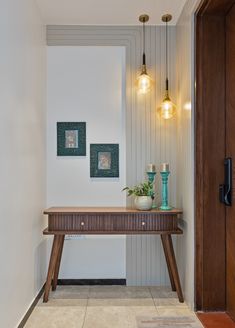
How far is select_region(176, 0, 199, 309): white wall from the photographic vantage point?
262cm

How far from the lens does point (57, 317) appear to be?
2512 millimetres

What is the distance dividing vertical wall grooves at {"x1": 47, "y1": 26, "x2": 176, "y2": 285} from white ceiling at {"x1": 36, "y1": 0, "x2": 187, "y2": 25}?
0.09 meters

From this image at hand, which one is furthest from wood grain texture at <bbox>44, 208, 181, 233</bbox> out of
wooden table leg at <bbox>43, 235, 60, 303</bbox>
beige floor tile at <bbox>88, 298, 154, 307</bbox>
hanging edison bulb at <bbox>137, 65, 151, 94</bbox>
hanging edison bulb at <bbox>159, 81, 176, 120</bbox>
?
hanging edison bulb at <bbox>137, 65, 151, 94</bbox>

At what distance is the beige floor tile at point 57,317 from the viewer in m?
2.39

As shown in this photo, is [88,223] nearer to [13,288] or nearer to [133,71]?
[13,288]

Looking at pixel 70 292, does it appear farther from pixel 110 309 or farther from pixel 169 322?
pixel 169 322

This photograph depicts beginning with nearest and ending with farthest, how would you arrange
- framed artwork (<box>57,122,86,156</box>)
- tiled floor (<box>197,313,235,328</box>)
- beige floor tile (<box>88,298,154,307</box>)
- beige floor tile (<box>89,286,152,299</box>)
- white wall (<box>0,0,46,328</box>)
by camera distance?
white wall (<box>0,0,46,328</box>) → tiled floor (<box>197,313,235,328</box>) → beige floor tile (<box>88,298,154,307</box>) → beige floor tile (<box>89,286,152,299</box>) → framed artwork (<box>57,122,86,156</box>)

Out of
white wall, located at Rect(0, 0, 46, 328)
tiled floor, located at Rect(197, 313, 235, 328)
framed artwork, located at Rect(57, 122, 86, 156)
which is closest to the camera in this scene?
white wall, located at Rect(0, 0, 46, 328)

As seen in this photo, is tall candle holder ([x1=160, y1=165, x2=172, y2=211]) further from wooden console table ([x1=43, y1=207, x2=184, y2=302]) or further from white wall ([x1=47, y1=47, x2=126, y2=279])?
white wall ([x1=47, y1=47, x2=126, y2=279])

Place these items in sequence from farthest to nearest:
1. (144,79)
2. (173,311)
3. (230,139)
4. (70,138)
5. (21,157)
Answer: (70,138)
(144,79)
(173,311)
(230,139)
(21,157)

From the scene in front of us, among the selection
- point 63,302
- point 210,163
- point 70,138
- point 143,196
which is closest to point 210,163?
point 210,163

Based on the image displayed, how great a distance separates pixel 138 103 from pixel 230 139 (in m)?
1.05

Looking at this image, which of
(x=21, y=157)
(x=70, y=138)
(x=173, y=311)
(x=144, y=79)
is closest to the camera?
(x=21, y=157)

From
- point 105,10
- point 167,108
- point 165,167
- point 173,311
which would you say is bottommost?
point 173,311
